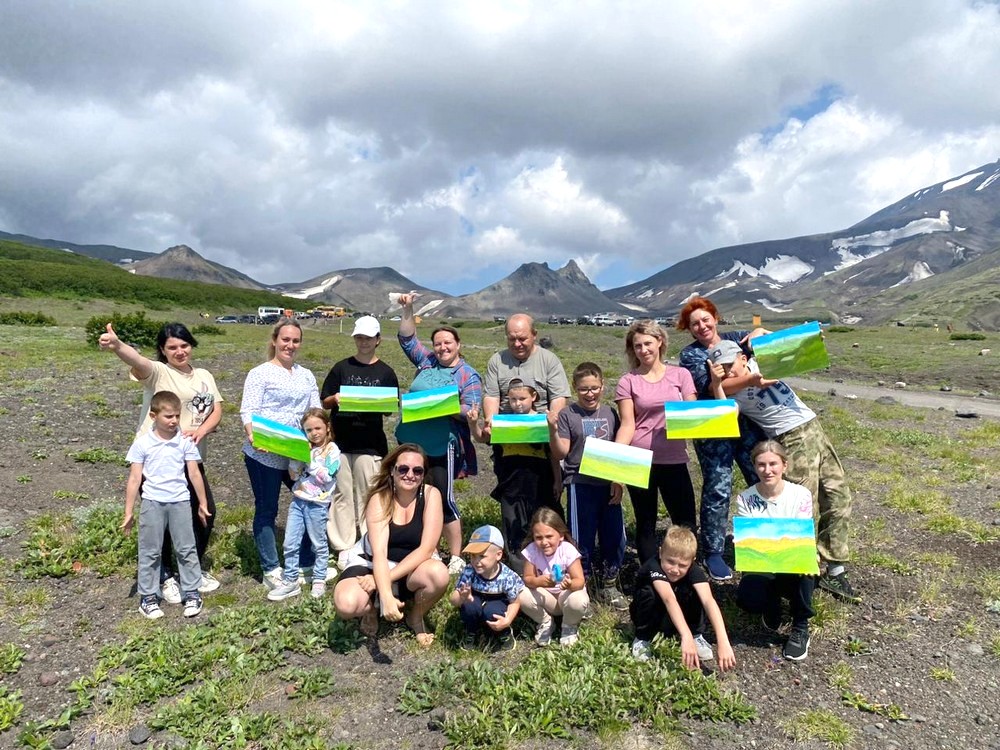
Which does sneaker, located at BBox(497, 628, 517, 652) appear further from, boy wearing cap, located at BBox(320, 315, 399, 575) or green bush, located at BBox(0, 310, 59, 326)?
green bush, located at BBox(0, 310, 59, 326)

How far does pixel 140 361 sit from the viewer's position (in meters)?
5.56

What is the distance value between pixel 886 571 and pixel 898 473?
4700mm

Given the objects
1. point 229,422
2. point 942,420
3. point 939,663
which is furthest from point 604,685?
point 942,420

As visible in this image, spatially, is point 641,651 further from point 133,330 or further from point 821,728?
point 133,330

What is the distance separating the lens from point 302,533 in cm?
616

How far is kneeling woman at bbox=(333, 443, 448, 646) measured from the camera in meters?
5.01

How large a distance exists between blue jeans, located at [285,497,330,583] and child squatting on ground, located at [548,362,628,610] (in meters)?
2.57

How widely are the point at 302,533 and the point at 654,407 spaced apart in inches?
152

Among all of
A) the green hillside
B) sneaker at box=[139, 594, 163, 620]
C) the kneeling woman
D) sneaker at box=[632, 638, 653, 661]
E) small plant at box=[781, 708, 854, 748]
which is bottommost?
small plant at box=[781, 708, 854, 748]

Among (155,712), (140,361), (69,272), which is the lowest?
(155,712)

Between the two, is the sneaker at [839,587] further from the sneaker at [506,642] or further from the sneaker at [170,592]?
the sneaker at [170,592]

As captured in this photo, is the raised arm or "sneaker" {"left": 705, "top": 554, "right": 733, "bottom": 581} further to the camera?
"sneaker" {"left": 705, "top": 554, "right": 733, "bottom": 581}

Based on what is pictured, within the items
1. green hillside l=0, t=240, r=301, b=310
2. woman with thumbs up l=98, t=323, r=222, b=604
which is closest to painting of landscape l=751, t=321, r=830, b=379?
woman with thumbs up l=98, t=323, r=222, b=604

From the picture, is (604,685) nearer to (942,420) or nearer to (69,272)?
(942,420)
